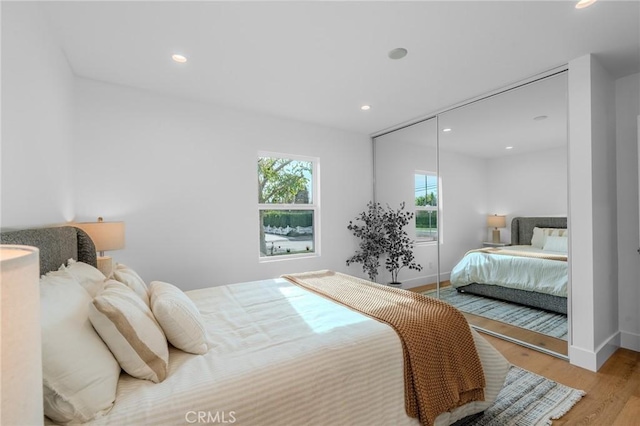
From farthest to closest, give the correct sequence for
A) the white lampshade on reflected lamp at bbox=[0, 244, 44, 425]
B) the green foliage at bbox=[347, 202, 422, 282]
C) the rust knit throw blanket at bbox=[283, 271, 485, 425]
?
the green foliage at bbox=[347, 202, 422, 282], the rust knit throw blanket at bbox=[283, 271, 485, 425], the white lampshade on reflected lamp at bbox=[0, 244, 44, 425]

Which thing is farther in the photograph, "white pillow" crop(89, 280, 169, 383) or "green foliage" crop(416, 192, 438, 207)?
"green foliage" crop(416, 192, 438, 207)

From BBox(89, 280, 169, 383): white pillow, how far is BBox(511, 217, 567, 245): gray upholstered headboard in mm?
3064

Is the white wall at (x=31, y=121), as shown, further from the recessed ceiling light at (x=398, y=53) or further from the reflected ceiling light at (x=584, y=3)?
the reflected ceiling light at (x=584, y=3)

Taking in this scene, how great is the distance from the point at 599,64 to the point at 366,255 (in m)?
3.10

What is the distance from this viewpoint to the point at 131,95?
2828 millimetres

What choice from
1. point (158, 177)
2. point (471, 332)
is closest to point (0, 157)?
point (158, 177)

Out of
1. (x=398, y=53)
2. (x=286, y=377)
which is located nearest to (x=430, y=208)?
(x=398, y=53)

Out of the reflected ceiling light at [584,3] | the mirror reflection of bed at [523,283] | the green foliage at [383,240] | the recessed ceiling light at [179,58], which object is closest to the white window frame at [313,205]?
the green foliage at [383,240]

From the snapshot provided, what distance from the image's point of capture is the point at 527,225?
2.73 m

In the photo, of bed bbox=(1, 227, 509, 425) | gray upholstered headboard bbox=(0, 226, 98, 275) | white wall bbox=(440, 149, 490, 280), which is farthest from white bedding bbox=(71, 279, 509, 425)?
white wall bbox=(440, 149, 490, 280)

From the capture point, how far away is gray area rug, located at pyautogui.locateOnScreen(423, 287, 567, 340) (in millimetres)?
2626

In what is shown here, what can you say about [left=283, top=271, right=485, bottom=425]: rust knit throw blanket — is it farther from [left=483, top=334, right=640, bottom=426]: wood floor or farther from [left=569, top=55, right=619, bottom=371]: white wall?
[left=569, top=55, right=619, bottom=371]: white wall

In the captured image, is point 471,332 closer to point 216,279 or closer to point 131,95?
point 216,279

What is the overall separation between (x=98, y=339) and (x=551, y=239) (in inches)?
129
